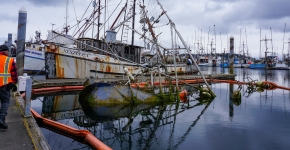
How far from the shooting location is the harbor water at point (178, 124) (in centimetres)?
707

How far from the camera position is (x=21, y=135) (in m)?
4.59

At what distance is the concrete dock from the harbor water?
125 cm

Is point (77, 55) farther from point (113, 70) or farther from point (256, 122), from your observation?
point (256, 122)

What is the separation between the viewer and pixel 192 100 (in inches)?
594

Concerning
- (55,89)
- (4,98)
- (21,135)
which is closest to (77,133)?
(21,135)

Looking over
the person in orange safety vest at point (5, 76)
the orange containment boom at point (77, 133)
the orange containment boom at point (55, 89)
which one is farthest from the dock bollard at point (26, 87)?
the orange containment boom at point (55, 89)

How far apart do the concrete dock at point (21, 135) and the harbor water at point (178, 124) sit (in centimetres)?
125

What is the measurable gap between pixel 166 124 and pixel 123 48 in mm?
12869

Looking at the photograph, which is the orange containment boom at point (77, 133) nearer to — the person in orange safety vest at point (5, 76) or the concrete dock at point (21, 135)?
the concrete dock at point (21, 135)

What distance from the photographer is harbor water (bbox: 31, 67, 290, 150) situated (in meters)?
7.07

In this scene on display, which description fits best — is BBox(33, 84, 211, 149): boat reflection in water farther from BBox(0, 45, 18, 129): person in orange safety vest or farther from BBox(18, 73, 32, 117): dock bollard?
BBox(0, 45, 18, 129): person in orange safety vest

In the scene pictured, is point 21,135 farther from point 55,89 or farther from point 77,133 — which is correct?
point 55,89

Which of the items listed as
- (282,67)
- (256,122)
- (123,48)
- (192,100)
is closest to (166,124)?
(256,122)

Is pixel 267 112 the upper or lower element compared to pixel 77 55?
lower
